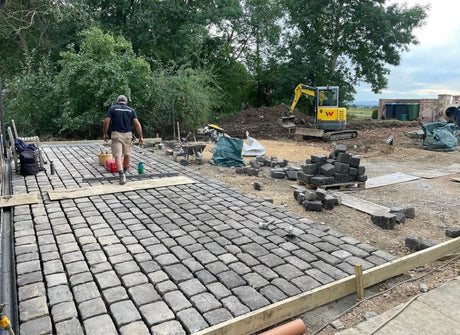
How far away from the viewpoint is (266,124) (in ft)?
64.8

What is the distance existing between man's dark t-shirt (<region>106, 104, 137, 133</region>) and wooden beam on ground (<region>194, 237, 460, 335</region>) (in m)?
5.37

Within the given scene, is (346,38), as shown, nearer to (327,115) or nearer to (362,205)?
(327,115)

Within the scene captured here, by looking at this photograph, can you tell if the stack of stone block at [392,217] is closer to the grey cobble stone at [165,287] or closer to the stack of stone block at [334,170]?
the stack of stone block at [334,170]

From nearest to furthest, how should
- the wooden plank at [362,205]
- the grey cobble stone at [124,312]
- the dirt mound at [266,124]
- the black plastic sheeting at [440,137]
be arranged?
1. the grey cobble stone at [124,312]
2. the wooden plank at [362,205]
3. the black plastic sheeting at [440,137]
4. the dirt mound at [266,124]

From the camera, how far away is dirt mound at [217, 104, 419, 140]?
18.4 meters

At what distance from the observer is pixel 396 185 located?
8.78 m

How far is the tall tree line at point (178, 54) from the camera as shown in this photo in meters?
13.8

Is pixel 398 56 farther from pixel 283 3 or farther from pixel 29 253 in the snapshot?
pixel 29 253

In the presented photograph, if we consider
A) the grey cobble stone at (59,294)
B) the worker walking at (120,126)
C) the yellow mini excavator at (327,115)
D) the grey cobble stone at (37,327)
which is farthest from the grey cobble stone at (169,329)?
the yellow mini excavator at (327,115)

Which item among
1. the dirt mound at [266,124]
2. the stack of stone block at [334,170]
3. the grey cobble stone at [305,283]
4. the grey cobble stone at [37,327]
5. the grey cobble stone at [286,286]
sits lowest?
the grey cobble stone at [305,283]

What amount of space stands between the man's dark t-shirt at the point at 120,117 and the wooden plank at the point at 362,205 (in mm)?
4779

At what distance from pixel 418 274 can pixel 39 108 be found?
14.6 meters

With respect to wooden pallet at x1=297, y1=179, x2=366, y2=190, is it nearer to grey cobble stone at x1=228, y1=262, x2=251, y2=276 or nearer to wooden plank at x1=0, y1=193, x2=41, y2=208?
grey cobble stone at x1=228, y1=262, x2=251, y2=276

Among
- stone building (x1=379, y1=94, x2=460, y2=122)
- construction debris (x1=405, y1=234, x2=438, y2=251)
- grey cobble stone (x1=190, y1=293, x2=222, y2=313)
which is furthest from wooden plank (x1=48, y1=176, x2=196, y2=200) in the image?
stone building (x1=379, y1=94, x2=460, y2=122)
